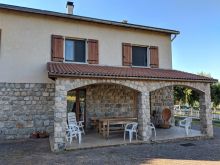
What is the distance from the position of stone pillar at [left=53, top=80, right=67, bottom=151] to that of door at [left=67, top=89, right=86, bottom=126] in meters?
4.10

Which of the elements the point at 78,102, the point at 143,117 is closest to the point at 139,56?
the point at 78,102

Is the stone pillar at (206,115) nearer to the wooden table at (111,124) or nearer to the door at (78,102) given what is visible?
the wooden table at (111,124)

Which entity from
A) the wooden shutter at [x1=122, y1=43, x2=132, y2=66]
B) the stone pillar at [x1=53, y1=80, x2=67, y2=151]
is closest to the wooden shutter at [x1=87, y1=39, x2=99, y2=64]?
the wooden shutter at [x1=122, y1=43, x2=132, y2=66]

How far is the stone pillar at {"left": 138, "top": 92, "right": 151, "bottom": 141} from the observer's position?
9891 millimetres

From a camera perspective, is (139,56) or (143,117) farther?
(139,56)

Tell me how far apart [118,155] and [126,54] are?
23.1ft

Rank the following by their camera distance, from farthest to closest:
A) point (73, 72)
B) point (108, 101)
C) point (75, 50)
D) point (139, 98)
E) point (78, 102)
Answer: point (108, 101) → point (78, 102) → point (75, 50) → point (139, 98) → point (73, 72)

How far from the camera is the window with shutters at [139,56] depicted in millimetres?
13664

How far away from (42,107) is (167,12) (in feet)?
40.2

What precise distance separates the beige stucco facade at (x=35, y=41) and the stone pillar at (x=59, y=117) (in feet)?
10.4

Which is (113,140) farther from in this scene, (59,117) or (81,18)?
(81,18)

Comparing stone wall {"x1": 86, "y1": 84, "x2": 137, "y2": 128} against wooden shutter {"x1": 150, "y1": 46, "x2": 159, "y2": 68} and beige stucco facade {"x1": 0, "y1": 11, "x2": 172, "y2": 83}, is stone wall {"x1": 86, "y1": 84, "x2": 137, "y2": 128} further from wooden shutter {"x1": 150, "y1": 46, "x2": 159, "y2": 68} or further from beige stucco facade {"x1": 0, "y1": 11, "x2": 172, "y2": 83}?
wooden shutter {"x1": 150, "y1": 46, "x2": 159, "y2": 68}

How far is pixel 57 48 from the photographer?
11594 mm

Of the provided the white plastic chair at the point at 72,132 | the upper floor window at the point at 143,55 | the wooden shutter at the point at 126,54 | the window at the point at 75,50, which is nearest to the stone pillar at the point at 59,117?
the white plastic chair at the point at 72,132
